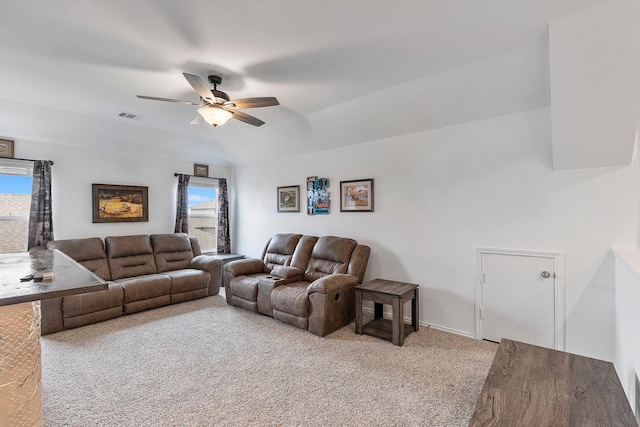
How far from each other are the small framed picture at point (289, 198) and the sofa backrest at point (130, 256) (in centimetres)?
230

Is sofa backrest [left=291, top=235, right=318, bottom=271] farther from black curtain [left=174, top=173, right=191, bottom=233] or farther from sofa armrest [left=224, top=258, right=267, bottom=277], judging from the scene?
black curtain [left=174, top=173, right=191, bottom=233]

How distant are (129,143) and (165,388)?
13.3 ft

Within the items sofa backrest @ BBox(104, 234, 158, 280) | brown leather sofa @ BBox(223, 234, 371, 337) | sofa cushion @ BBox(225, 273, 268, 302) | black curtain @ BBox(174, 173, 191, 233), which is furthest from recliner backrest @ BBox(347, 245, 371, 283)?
black curtain @ BBox(174, 173, 191, 233)

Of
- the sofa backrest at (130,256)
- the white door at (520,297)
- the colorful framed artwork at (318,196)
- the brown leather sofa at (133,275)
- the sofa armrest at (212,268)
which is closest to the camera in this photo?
the white door at (520,297)

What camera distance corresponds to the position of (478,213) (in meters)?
3.23

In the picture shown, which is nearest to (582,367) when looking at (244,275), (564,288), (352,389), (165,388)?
(564,288)

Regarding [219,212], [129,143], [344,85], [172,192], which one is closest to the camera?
[344,85]

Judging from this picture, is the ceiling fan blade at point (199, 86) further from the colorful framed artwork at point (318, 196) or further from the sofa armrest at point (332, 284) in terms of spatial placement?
the colorful framed artwork at point (318, 196)

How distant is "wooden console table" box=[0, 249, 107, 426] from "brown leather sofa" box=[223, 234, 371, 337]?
2.25 m

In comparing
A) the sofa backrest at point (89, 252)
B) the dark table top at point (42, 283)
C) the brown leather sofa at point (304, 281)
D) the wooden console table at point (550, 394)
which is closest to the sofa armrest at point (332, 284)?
the brown leather sofa at point (304, 281)

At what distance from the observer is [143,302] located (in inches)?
162

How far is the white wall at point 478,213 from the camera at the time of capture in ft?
8.48

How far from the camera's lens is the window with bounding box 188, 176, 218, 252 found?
19.5 feet

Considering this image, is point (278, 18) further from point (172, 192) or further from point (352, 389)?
point (172, 192)
